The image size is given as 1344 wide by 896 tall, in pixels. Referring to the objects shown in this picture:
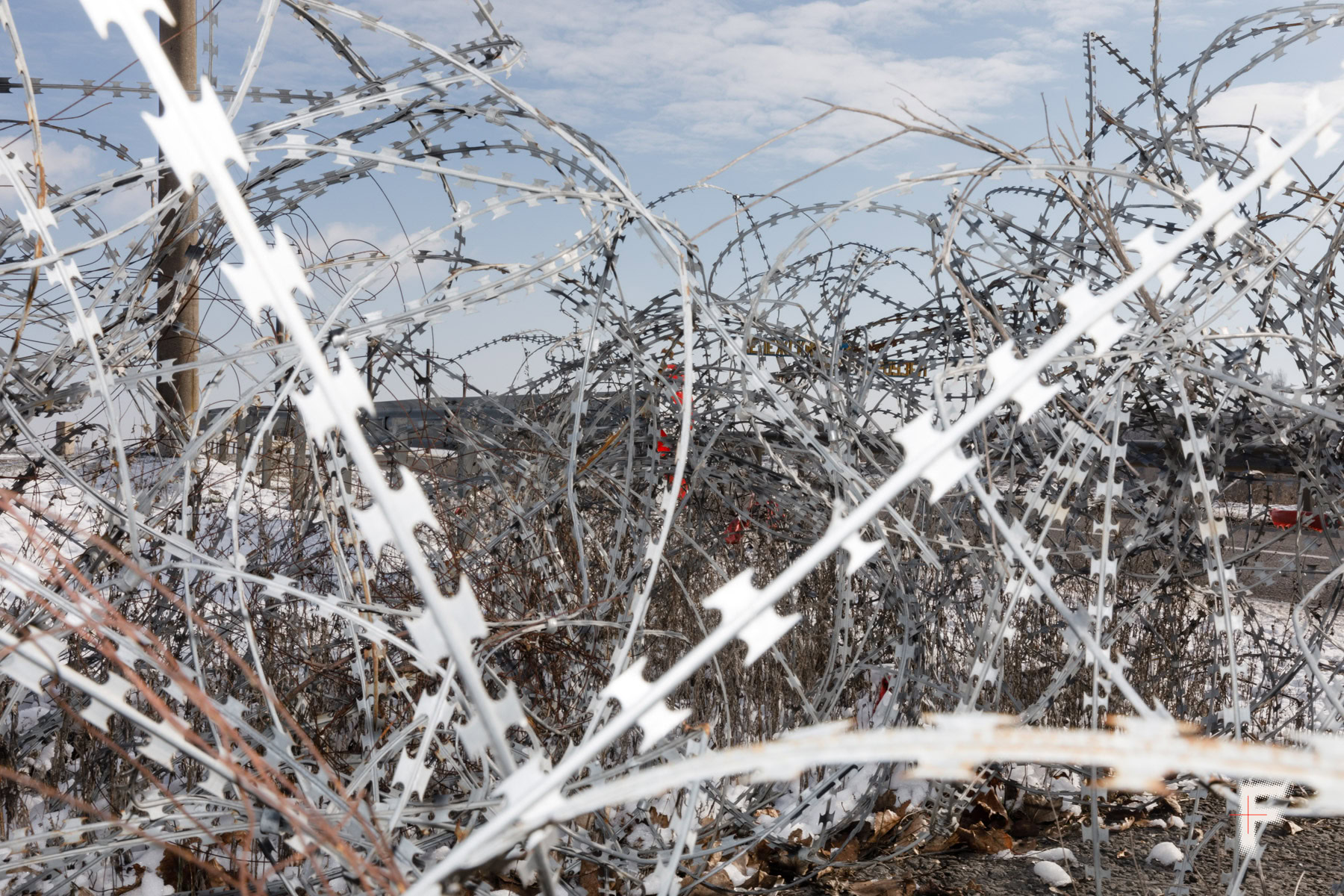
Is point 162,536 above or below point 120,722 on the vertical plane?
above

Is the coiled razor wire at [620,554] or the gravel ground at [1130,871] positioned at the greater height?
the coiled razor wire at [620,554]

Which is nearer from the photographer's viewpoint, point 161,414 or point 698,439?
point 161,414

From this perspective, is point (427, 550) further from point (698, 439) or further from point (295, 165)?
point (295, 165)

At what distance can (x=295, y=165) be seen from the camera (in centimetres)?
239

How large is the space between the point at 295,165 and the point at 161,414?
2.71 feet

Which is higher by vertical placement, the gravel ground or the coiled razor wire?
the coiled razor wire

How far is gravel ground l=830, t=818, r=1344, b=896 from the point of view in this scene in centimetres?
266

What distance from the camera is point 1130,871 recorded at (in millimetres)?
2809

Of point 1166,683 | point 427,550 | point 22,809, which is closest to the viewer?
point 22,809

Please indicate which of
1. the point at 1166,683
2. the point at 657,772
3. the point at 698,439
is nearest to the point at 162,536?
the point at 657,772

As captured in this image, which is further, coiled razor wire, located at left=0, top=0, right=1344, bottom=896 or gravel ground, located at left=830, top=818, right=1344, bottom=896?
gravel ground, located at left=830, top=818, right=1344, bottom=896

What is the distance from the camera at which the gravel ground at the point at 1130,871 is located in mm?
2662

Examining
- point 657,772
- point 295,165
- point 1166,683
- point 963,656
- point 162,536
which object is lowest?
point 1166,683

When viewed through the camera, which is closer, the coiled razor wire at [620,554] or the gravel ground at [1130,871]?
the coiled razor wire at [620,554]
